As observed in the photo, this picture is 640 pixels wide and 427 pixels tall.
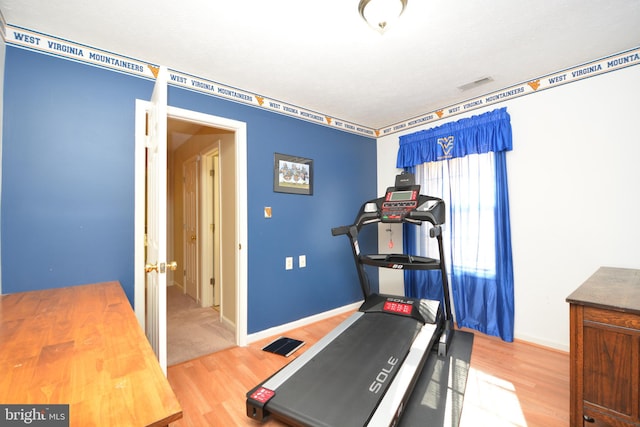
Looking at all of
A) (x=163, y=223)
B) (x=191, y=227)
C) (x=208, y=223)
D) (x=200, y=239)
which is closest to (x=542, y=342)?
(x=163, y=223)

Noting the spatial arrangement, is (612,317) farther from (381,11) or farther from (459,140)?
(459,140)

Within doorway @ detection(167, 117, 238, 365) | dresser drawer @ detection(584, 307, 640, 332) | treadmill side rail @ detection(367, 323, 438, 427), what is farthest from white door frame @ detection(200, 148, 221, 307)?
dresser drawer @ detection(584, 307, 640, 332)

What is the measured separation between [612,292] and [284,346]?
2.42m

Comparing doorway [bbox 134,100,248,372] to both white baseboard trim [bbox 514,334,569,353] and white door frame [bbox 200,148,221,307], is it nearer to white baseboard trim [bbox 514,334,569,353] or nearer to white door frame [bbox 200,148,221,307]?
white door frame [bbox 200,148,221,307]

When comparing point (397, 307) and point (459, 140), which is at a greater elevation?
point (459, 140)

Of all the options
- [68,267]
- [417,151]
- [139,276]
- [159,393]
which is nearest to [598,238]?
[417,151]

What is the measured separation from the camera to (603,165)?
227 centimetres

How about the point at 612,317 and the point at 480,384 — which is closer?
the point at 612,317

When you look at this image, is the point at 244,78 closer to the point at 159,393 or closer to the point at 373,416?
the point at 159,393

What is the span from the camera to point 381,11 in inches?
60.9

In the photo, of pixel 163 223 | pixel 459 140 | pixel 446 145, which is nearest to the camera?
pixel 163 223

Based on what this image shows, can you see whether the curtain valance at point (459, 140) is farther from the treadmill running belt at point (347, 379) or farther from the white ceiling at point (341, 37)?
the treadmill running belt at point (347, 379)

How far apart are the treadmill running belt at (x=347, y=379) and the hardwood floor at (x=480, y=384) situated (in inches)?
11.1

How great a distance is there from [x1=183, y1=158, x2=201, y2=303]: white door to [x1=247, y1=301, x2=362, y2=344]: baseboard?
5.40ft
